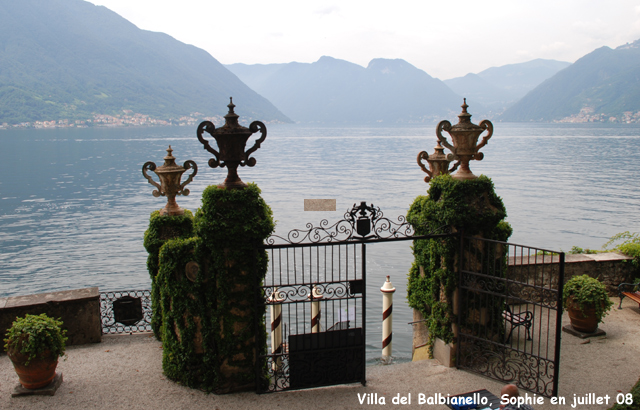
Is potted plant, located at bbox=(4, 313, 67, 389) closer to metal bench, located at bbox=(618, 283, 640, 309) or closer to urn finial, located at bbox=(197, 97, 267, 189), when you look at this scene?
urn finial, located at bbox=(197, 97, 267, 189)

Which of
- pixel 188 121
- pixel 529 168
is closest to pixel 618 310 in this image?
pixel 529 168

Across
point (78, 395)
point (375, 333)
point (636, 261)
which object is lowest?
point (375, 333)

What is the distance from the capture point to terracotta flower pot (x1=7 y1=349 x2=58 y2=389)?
8.41m

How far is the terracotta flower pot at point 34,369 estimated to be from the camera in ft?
27.6

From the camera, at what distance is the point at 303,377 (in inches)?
359

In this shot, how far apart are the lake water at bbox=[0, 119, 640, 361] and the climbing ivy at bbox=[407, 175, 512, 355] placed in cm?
635

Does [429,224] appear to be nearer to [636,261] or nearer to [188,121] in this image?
[636,261]

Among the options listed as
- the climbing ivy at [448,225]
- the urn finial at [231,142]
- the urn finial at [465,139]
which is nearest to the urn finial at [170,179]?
the urn finial at [231,142]

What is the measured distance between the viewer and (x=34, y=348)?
834cm

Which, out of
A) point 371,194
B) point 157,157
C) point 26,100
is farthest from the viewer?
point 26,100

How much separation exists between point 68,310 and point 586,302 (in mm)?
11325

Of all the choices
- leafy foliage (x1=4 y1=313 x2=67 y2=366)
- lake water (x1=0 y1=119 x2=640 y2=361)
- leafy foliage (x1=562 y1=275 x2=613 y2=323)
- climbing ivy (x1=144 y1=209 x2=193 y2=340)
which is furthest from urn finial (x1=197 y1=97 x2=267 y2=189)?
lake water (x1=0 y1=119 x2=640 y2=361)

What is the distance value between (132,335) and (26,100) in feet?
578

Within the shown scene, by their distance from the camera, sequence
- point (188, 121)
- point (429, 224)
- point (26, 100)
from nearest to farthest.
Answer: point (429, 224), point (26, 100), point (188, 121)
